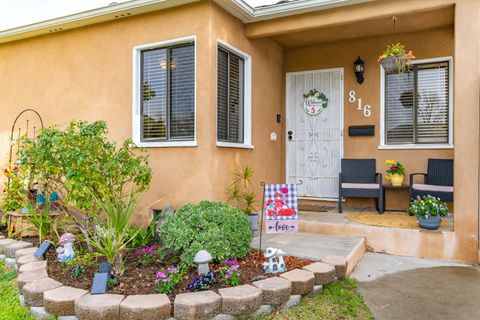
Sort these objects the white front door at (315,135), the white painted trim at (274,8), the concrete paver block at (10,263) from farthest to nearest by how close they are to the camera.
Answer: the white front door at (315,135)
the white painted trim at (274,8)
the concrete paver block at (10,263)

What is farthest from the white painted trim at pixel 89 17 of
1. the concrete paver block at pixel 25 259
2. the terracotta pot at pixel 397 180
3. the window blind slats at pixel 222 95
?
the terracotta pot at pixel 397 180

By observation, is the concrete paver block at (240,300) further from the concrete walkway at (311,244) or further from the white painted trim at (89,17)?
the white painted trim at (89,17)

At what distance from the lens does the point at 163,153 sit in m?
5.05

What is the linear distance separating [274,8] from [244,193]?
2.69m

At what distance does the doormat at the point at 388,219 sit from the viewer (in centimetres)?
461

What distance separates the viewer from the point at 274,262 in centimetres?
336

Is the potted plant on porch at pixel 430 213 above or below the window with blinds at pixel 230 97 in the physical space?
below

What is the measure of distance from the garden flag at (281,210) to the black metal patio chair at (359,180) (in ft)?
6.78

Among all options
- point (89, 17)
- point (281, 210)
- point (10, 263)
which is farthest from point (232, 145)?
point (10, 263)

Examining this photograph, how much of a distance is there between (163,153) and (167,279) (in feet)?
7.60

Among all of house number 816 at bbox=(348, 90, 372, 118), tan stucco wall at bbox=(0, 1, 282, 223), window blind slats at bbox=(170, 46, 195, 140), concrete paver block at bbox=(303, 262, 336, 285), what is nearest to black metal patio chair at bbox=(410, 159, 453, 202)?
house number 816 at bbox=(348, 90, 372, 118)

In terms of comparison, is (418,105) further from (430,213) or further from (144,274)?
(144,274)

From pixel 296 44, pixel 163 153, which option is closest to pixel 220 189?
pixel 163 153

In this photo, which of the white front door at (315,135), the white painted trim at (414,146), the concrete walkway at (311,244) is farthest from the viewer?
the white front door at (315,135)
